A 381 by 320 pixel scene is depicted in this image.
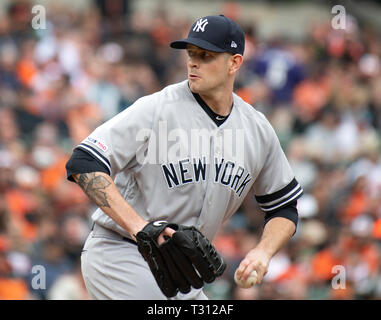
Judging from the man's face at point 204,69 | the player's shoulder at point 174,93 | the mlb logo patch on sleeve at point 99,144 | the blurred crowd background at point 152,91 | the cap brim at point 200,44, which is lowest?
the blurred crowd background at point 152,91

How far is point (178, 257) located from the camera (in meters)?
3.90

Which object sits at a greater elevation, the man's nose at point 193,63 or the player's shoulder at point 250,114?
the man's nose at point 193,63

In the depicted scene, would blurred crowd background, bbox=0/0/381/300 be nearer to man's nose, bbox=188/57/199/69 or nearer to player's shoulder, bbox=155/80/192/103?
player's shoulder, bbox=155/80/192/103

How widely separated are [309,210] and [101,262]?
18.1 feet

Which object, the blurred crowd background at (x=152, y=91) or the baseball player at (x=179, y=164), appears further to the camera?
the blurred crowd background at (x=152, y=91)

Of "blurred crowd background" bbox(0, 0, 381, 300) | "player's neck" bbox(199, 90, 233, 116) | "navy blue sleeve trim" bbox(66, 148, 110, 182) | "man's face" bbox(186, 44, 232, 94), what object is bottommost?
"blurred crowd background" bbox(0, 0, 381, 300)

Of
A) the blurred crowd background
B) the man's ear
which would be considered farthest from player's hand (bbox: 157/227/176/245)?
the blurred crowd background

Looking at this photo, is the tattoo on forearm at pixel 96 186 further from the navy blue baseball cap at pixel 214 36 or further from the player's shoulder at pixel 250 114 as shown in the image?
the player's shoulder at pixel 250 114

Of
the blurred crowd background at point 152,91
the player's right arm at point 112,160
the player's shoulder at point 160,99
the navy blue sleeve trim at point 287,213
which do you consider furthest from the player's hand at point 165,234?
the blurred crowd background at point 152,91

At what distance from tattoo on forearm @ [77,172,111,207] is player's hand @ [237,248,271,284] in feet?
2.56

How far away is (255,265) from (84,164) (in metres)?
1.05

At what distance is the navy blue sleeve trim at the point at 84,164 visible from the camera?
405 centimetres

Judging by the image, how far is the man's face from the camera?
14.2ft
